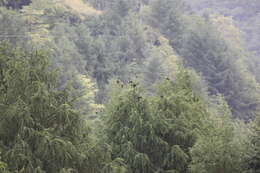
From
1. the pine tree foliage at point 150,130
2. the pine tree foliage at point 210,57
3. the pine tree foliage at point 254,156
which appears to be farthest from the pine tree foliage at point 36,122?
the pine tree foliage at point 210,57

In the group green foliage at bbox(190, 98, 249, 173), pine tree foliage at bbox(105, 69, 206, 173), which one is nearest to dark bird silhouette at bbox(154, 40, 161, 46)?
pine tree foliage at bbox(105, 69, 206, 173)

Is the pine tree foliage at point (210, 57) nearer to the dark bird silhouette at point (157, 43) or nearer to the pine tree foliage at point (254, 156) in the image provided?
the dark bird silhouette at point (157, 43)

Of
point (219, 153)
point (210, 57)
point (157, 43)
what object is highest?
point (219, 153)

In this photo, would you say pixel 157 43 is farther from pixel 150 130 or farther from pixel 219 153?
pixel 219 153

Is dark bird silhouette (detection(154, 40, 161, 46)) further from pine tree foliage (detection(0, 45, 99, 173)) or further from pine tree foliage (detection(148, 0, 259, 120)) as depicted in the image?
pine tree foliage (detection(0, 45, 99, 173))

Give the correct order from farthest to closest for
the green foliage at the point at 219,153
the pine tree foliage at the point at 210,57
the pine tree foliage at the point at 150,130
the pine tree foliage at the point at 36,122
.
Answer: the pine tree foliage at the point at 210,57 → the pine tree foliage at the point at 150,130 → the green foliage at the point at 219,153 → the pine tree foliage at the point at 36,122

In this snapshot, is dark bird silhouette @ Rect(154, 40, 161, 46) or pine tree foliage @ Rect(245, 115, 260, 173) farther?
dark bird silhouette @ Rect(154, 40, 161, 46)

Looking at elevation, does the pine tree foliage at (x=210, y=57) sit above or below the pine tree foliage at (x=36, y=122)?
below

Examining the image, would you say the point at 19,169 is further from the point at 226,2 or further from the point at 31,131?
the point at 226,2

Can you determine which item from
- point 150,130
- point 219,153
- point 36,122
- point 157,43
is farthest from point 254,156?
point 157,43

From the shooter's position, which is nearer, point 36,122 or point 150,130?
point 36,122

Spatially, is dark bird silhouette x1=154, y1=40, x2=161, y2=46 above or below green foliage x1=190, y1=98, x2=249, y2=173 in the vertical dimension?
below

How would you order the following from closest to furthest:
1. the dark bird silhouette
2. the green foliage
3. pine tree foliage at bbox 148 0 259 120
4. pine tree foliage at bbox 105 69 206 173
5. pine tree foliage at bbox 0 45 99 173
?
→ pine tree foliage at bbox 0 45 99 173 → the green foliage → pine tree foliage at bbox 105 69 206 173 → pine tree foliage at bbox 148 0 259 120 → the dark bird silhouette

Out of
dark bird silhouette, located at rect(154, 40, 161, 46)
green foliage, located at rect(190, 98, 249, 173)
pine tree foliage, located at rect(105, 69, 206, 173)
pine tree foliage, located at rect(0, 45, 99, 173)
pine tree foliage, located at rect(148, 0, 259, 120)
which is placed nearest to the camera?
pine tree foliage, located at rect(0, 45, 99, 173)
